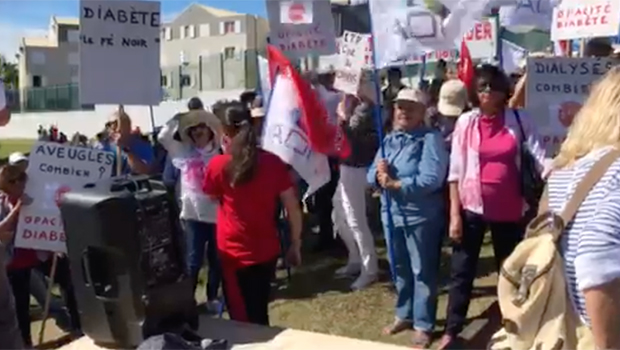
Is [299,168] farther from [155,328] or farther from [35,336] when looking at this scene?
[35,336]

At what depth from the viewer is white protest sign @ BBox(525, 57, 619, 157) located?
19.8 feet

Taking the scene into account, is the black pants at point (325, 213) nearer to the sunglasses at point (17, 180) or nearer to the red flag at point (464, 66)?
the red flag at point (464, 66)

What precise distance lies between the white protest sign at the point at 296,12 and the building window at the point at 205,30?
2023 inches

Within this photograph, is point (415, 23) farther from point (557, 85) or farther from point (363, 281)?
point (363, 281)

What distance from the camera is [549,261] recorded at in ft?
8.73

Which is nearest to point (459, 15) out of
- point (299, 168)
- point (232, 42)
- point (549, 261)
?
point (299, 168)

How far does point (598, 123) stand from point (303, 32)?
17.4ft

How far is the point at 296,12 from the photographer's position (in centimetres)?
752

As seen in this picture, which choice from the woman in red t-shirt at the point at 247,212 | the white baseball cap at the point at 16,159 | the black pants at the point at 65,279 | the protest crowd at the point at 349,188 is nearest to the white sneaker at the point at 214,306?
the protest crowd at the point at 349,188

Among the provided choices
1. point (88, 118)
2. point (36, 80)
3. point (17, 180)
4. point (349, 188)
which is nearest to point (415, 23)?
point (349, 188)

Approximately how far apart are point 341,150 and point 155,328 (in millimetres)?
3082

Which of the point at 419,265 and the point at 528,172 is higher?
the point at 528,172

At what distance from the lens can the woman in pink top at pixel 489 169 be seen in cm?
577

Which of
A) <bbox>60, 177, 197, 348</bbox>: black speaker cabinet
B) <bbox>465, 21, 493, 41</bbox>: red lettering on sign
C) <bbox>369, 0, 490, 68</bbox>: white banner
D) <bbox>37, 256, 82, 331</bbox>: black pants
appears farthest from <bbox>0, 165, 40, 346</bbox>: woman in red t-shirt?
<bbox>465, 21, 493, 41</bbox>: red lettering on sign
